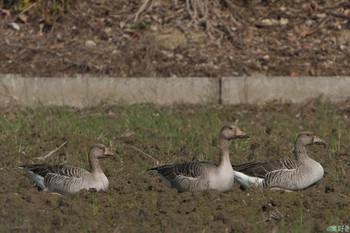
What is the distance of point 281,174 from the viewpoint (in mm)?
10992

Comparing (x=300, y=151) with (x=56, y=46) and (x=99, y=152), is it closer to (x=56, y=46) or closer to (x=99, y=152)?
(x=99, y=152)

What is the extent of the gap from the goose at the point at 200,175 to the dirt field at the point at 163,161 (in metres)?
0.18

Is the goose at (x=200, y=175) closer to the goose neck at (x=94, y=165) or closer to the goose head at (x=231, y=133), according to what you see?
the goose head at (x=231, y=133)

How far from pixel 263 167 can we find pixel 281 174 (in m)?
0.22

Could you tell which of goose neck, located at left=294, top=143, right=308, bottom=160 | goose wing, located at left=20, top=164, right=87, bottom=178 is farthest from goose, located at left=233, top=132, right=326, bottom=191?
goose wing, located at left=20, top=164, right=87, bottom=178

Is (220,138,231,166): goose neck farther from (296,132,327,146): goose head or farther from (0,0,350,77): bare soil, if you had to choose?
(0,0,350,77): bare soil

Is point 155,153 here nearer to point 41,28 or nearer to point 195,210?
point 195,210

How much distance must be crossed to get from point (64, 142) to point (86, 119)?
192 cm

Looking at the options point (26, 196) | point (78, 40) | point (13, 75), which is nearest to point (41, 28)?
point (78, 40)

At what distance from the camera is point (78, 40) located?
1778cm

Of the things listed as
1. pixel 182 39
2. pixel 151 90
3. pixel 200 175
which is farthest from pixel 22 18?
pixel 200 175

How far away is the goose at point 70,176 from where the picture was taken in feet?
35.1

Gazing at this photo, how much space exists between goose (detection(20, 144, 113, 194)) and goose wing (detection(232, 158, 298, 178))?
4.87 feet

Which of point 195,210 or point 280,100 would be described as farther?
point 280,100
